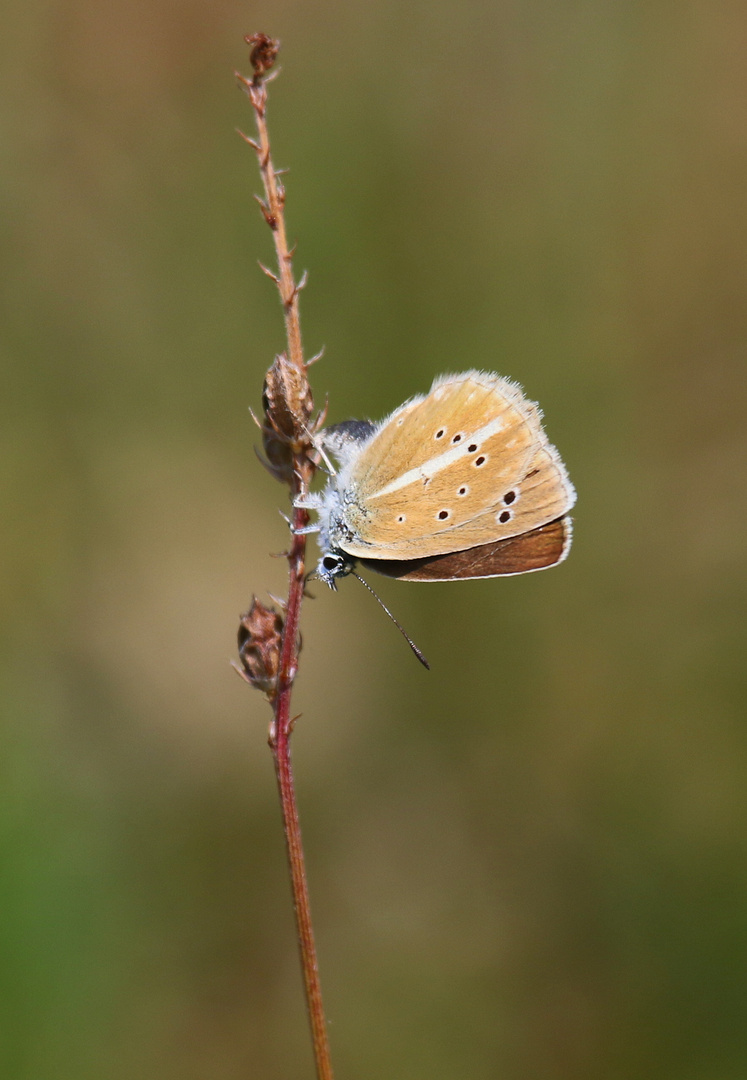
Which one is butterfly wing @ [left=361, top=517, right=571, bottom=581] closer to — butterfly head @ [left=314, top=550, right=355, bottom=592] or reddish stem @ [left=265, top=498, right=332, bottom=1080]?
butterfly head @ [left=314, top=550, right=355, bottom=592]

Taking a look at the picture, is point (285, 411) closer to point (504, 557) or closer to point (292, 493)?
point (292, 493)

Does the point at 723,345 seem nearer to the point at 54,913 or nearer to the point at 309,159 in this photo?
the point at 309,159

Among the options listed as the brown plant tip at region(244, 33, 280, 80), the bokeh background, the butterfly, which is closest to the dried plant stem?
the brown plant tip at region(244, 33, 280, 80)

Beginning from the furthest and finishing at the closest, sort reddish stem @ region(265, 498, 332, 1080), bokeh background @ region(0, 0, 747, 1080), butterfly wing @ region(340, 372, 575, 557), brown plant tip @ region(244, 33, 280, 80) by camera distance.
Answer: bokeh background @ region(0, 0, 747, 1080)
butterfly wing @ region(340, 372, 575, 557)
brown plant tip @ region(244, 33, 280, 80)
reddish stem @ region(265, 498, 332, 1080)

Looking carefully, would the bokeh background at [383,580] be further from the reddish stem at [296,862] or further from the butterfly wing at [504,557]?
the reddish stem at [296,862]

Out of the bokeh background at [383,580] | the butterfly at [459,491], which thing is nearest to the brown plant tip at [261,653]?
the butterfly at [459,491]
